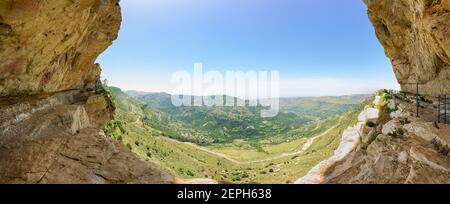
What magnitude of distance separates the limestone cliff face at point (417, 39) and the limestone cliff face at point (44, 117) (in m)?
22.4

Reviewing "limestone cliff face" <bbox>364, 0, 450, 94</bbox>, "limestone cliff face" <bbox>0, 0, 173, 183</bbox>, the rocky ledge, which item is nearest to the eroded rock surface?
the rocky ledge

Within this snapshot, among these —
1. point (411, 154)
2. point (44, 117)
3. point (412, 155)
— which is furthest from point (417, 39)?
point (44, 117)

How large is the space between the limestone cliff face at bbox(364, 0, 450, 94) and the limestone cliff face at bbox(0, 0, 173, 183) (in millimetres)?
22422

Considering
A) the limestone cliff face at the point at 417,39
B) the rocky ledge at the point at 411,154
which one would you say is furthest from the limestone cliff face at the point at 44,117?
the limestone cliff face at the point at 417,39

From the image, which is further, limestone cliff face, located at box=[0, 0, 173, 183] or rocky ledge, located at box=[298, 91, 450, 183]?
limestone cliff face, located at box=[0, 0, 173, 183]

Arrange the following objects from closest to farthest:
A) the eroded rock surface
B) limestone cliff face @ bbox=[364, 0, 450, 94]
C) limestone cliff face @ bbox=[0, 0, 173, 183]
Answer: the eroded rock surface < limestone cliff face @ bbox=[0, 0, 173, 183] < limestone cliff face @ bbox=[364, 0, 450, 94]

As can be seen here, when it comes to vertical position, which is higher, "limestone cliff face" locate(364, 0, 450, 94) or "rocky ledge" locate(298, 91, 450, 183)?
"limestone cliff face" locate(364, 0, 450, 94)

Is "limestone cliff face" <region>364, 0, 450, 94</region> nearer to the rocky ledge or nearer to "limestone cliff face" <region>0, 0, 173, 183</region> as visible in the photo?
the rocky ledge

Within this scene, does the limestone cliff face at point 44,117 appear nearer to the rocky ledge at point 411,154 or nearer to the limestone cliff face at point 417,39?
the rocky ledge at point 411,154

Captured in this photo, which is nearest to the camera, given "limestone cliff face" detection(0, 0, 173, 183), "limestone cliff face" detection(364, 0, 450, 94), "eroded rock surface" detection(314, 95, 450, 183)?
"eroded rock surface" detection(314, 95, 450, 183)

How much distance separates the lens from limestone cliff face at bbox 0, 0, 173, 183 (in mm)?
12398

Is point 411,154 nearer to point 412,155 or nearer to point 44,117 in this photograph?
point 412,155
